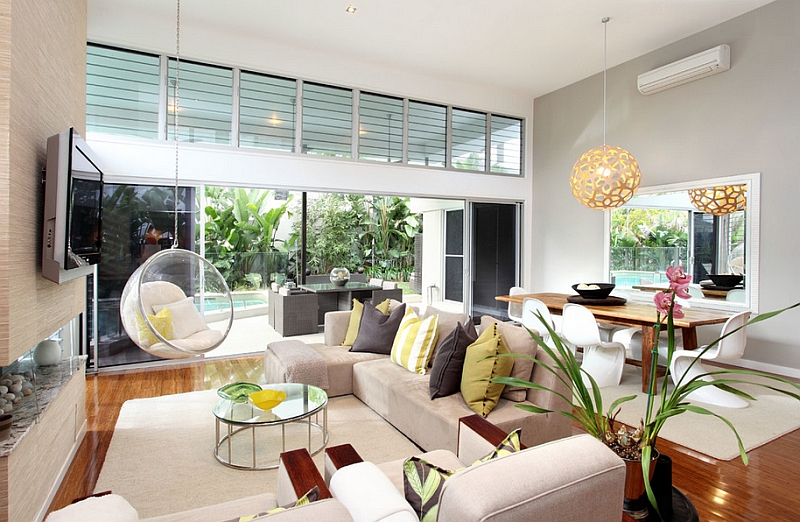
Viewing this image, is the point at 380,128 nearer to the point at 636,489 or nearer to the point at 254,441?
the point at 254,441

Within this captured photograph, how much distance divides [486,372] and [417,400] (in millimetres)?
511

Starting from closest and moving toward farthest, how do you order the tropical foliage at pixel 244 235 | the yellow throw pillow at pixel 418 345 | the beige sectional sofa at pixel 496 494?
the beige sectional sofa at pixel 496 494 → the yellow throw pillow at pixel 418 345 → the tropical foliage at pixel 244 235

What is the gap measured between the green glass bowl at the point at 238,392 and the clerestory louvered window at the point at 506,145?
5.27m

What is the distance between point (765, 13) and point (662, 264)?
2.73 meters

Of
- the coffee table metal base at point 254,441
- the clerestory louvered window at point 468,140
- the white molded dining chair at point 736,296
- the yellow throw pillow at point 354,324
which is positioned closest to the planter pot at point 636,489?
the coffee table metal base at point 254,441

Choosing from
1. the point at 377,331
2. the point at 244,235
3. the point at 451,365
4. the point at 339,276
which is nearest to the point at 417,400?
the point at 451,365

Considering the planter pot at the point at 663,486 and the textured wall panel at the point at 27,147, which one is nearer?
the planter pot at the point at 663,486

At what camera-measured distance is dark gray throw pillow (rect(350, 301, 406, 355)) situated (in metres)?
3.96

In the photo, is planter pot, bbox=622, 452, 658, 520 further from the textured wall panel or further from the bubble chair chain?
the bubble chair chain

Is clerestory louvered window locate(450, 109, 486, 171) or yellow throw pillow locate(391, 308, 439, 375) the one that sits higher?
clerestory louvered window locate(450, 109, 486, 171)

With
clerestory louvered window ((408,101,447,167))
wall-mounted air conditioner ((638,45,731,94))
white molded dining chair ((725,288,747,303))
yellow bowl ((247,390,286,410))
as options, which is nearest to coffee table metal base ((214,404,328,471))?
yellow bowl ((247,390,286,410))

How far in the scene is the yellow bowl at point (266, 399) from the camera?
2711 mm

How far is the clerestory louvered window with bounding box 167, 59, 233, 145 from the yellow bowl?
3.39 meters

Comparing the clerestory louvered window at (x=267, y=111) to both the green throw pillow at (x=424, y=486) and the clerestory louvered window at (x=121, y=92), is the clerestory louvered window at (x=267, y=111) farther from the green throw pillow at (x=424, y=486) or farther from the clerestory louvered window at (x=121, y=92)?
the green throw pillow at (x=424, y=486)
